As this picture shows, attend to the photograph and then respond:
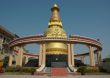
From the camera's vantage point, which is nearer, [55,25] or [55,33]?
[55,33]

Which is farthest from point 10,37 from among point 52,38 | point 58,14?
→ point 52,38

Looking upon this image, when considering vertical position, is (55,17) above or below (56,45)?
above

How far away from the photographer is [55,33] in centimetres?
4097

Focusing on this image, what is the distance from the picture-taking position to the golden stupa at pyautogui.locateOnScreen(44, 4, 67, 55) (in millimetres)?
37906

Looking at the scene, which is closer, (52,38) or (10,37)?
(52,38)

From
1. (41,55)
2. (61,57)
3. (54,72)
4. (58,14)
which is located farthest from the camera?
(58,14)

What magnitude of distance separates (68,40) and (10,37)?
3004cm

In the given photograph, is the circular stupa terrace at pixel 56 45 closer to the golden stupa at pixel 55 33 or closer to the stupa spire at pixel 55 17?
A: the golden stupa at pixel 55 33

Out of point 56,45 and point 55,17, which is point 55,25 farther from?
point 56,45

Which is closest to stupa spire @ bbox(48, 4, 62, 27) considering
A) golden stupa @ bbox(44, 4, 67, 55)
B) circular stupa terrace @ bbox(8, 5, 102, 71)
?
golden stupa @ bbox(44, 4, 67, 55)

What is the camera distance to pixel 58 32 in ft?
137

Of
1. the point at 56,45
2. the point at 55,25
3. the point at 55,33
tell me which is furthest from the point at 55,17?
the point at 56,45

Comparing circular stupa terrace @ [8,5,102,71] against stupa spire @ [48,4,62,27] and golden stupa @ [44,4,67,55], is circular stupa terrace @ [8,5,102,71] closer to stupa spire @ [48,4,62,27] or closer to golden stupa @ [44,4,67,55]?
golden stupa @ [44,4,67,55]

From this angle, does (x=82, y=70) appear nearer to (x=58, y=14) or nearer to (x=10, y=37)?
(x=58, y=14)
